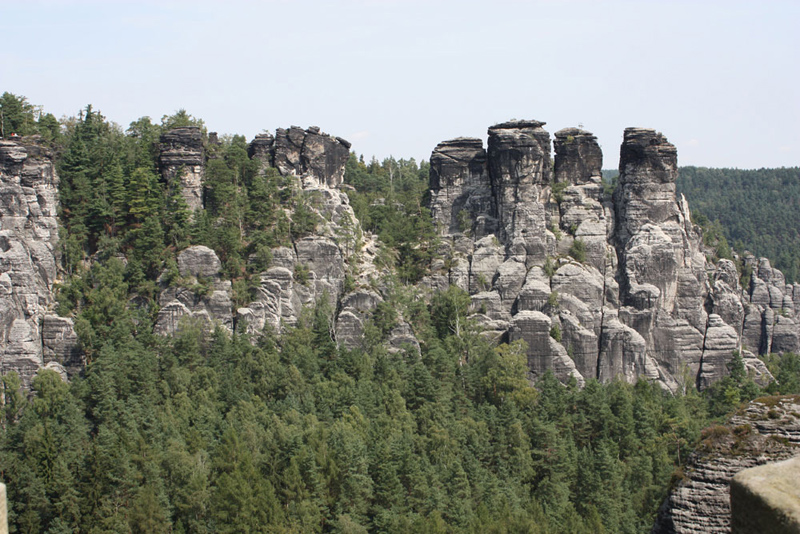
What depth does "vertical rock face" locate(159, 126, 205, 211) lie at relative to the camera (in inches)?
2972

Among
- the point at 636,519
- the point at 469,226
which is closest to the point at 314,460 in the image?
the point at 636,519

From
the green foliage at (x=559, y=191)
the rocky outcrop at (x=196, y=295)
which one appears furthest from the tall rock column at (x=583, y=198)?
the rocky outcrop at (x=196, y=295)

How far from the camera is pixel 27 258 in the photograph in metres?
64.4

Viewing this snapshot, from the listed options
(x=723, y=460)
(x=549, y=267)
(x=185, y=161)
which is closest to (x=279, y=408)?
(x=185, y=161)

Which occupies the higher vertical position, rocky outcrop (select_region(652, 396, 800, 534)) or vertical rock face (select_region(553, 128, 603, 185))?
vertical rock face (select_region(553, 128, 603, 185))

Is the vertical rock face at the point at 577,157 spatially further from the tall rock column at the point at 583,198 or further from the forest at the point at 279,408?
the forest at the point at 279,408

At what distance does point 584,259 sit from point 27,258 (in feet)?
147

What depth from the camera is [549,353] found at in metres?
70.4

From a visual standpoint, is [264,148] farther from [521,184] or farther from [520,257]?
[520,257]

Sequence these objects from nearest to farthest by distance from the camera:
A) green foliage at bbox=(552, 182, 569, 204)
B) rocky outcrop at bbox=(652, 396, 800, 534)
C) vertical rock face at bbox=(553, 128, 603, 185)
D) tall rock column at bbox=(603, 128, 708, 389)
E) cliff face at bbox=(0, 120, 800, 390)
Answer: rocky outcrop at bbox=(652, 396, 800, 534) < cliff face at bbox=(0, 120, 800, 390) < tall rock column at bbox=(603, 128, 708, 389) < green foliage at bbox=(552, 182, 569, 204) < vertical rock face at bbox=(553, 128, 603, 185)

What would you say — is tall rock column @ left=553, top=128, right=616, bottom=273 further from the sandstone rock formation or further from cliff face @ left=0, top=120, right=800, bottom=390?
the sandstone rock formation

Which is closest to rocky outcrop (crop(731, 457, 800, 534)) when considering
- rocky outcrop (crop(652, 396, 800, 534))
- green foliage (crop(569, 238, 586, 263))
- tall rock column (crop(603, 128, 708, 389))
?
rocky outcrop (crop(652, 396, 800, 534))

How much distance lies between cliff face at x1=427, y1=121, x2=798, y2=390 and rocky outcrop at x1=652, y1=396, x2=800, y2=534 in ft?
177

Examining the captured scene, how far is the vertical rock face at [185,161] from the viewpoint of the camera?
75.5m
